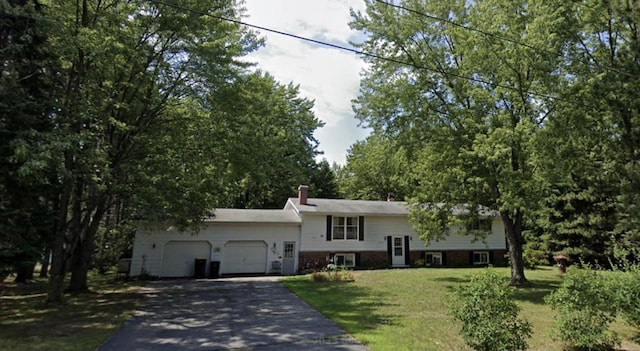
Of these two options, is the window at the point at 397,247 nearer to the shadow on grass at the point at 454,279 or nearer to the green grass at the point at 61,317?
the shadow on grass at the point at 454,279

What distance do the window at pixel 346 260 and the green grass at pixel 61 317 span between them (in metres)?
12.1

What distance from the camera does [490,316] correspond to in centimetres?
626

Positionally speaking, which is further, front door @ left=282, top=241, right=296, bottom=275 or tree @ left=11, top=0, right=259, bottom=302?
front door @ left=282, top=241, right=296, bottom=275

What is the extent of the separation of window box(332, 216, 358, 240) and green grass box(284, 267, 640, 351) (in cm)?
560

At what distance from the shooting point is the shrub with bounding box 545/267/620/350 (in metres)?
6.72

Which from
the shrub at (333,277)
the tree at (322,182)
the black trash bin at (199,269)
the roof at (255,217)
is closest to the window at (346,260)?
the roof at (255,217)

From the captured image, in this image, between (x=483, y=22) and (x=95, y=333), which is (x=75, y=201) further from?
(x=483, y=22)

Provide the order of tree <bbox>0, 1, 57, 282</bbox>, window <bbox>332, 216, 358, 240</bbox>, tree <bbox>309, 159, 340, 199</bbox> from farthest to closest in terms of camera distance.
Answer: tree <bbox>309, 159, 340, 199</bbox> → window <bbox>332, 216, 358, 240</bbox> → tree <bbox>0, 1, 57, 282</bbox>

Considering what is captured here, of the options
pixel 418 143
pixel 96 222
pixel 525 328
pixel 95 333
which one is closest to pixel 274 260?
pixel 96 222

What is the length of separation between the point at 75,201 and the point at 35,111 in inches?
192

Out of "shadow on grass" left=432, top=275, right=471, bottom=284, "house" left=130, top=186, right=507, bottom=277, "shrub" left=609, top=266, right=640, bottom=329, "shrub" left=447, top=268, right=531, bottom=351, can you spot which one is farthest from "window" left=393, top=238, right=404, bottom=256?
"shrub" left=447, top=268, right=531, bottom=351

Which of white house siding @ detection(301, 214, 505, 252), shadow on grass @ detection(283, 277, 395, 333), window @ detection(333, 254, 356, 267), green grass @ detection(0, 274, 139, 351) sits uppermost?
white house siding @ detection(301, 214, 505, 252)

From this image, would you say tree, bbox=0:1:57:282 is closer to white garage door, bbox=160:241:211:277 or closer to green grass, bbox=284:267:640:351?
green grass, bbox=284:267:640:351

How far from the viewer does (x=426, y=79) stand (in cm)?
1426
